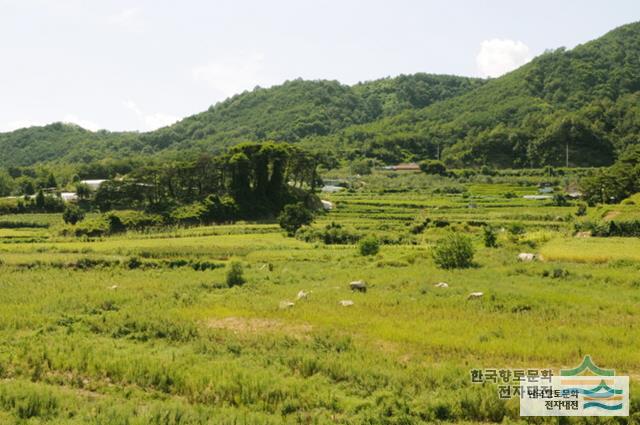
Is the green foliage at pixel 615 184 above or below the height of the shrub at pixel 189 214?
above

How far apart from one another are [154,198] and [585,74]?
15595cm

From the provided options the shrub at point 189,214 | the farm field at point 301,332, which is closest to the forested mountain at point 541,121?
the shrub at point 189,214

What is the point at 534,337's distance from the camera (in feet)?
56.5

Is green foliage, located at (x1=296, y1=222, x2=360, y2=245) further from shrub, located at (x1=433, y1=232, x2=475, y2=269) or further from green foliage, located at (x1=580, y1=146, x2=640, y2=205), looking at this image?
green foliage, located at (x1=580, y1=146, x2=640, y2=205)

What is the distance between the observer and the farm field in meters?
12.6

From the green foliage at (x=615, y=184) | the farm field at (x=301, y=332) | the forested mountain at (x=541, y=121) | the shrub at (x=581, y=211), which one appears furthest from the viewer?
the forested mountain at (x=541, y=121)

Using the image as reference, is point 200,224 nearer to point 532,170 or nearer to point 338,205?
point 338,205

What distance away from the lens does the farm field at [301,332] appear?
1261cm

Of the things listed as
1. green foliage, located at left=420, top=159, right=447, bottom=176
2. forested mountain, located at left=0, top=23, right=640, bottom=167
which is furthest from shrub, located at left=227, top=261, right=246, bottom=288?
green foliage, located at left=420, top=159, right=447, bottom=176

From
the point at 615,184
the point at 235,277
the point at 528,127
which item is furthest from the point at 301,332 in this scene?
the point at 528,127

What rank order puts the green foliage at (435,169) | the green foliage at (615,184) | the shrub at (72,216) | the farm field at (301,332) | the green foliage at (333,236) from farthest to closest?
the green foliage at (435,169) → the green foliage at (615,184) → the shrub at (72,216) → the green foliage at (333,236) → the farm field at (301,332)

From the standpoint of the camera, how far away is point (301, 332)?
18.8 m

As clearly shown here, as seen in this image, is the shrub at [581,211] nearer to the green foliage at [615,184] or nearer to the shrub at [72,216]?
the green foliage at [615,184]

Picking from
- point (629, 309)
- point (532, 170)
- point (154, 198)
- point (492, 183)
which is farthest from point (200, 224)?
point (532, 170)
